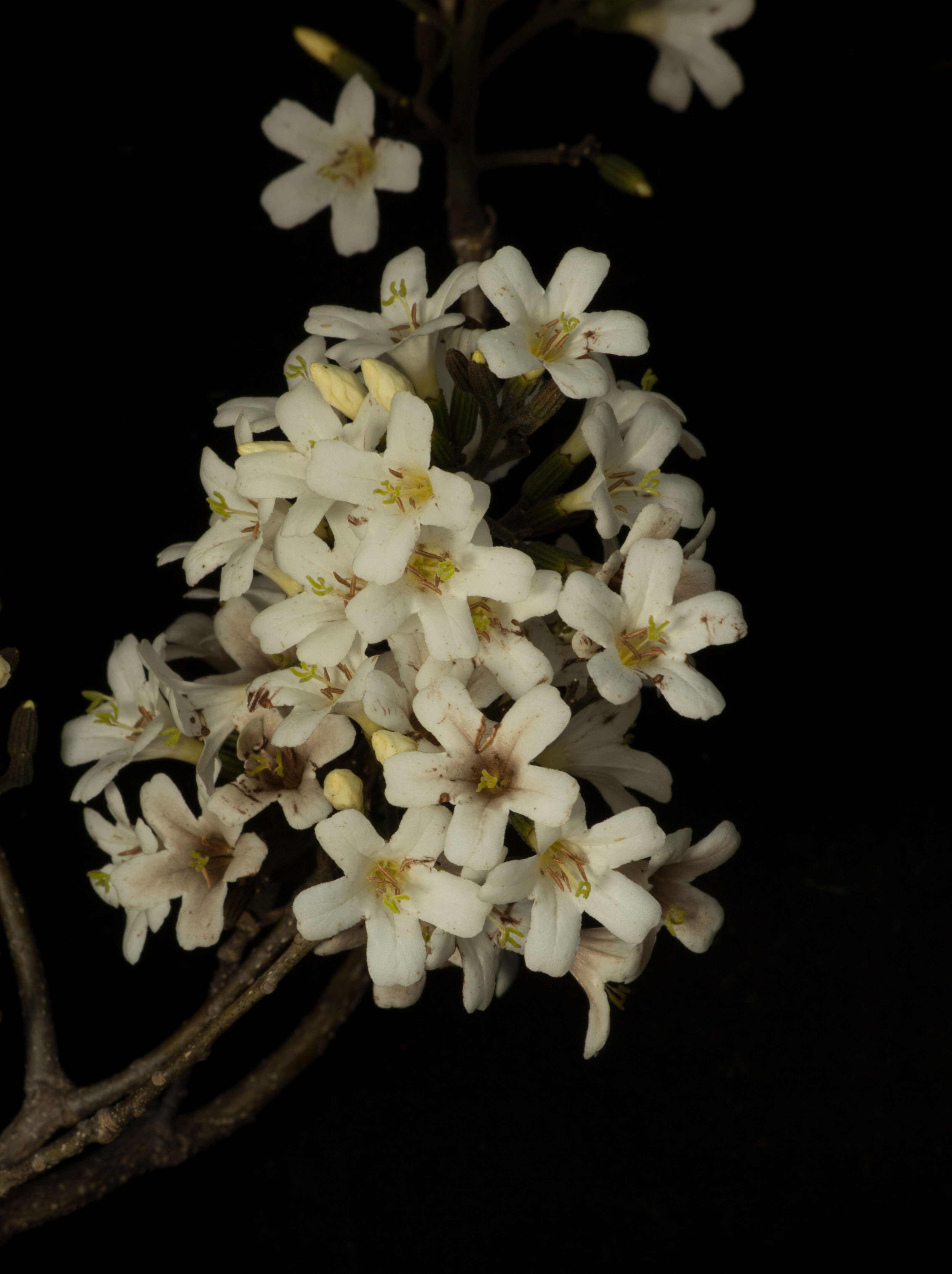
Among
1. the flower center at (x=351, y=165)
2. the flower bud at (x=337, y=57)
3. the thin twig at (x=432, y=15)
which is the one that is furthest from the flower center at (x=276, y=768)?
the thin twig at (x=432, y=15)

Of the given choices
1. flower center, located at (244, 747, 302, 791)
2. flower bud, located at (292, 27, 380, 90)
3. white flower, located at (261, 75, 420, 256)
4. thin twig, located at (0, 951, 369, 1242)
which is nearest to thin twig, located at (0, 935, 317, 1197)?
flower center, located at (244, 747, 302, 791)

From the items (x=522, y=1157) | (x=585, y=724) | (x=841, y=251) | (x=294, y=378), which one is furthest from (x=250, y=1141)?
(x=841, y=251)

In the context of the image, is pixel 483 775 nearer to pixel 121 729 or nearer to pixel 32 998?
pixel 121 729

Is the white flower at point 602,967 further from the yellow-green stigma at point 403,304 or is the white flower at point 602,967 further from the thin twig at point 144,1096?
the yellow-green stigma at point 403,304

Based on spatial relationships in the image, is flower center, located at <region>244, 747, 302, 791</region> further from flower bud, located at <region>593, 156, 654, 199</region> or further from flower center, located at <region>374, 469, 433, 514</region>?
flower bud, located at <region>593, 156, 654, 199</region>

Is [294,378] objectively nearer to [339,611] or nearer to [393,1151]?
[339,611]

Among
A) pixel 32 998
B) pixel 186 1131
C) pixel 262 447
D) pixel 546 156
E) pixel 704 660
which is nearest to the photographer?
pixel 262 447

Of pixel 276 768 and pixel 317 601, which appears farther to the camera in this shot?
pixel 276 768

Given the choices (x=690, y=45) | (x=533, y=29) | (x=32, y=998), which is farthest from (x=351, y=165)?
(x=32, y=998)
